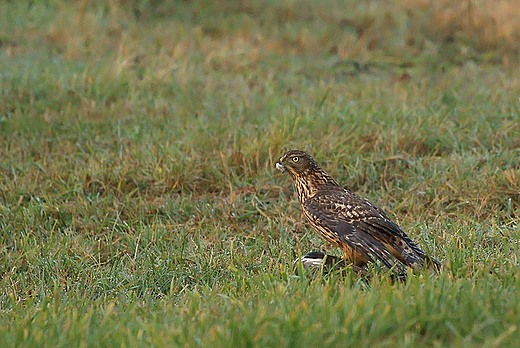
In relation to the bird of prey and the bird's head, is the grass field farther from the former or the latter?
the bird's head

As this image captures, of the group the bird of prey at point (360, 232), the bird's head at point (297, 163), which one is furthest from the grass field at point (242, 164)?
the bird's head at point (297, 163)

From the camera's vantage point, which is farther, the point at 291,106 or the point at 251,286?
the point at 291,106

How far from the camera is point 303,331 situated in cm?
329

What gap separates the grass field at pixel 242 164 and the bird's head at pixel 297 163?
23.6 inches

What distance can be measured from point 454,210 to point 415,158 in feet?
3.33

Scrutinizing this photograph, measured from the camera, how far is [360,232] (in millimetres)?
5000

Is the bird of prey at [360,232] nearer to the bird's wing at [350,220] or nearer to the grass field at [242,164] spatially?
the bird's wing at [350,220]

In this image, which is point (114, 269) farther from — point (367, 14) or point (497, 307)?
point (367, 14)

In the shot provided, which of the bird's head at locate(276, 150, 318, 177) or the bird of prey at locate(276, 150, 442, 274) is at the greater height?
the bird's head at locate(276, 150, 318, 177)

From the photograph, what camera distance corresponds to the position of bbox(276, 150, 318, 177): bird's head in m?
5.77

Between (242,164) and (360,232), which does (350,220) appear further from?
(242,164)

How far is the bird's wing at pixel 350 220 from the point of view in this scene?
4.85 meters

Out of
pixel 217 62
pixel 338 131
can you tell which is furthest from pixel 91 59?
pixel 338 131

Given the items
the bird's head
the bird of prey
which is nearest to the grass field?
the bird of prey
